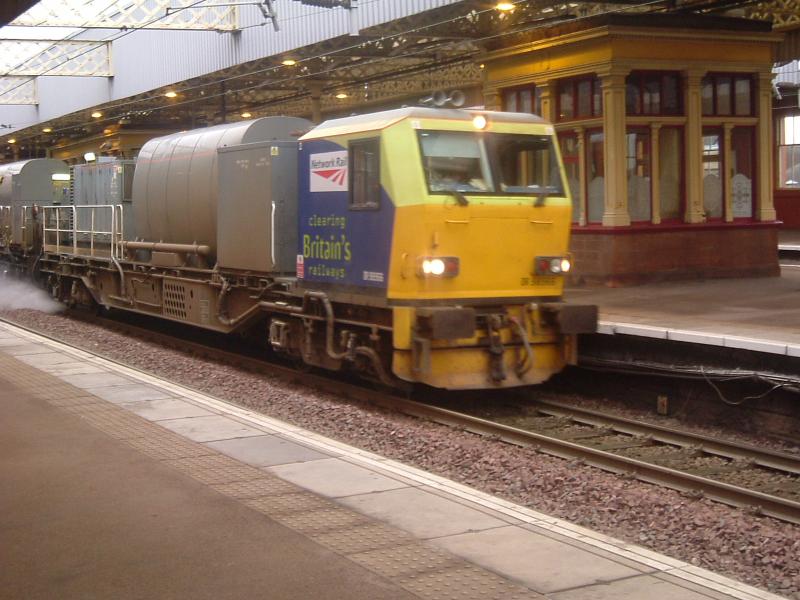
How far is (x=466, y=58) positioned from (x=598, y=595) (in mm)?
17512

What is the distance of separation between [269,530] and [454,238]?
5.08 m

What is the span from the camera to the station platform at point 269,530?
17.8 feet

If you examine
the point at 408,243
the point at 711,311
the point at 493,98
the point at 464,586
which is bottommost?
the point at 464,586

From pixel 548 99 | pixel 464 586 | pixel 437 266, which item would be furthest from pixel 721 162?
pixel 464 586

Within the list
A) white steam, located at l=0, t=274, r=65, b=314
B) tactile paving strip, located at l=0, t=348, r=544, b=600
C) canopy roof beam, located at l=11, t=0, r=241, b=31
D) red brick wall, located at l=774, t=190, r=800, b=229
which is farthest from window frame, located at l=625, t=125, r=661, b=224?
red brick wall, located at l=774, t=190, r=800, b=229

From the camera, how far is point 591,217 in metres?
18.2

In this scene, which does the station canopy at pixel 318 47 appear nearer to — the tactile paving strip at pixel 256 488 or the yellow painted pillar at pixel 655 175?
the yellow painted pillar at pixel 655 175

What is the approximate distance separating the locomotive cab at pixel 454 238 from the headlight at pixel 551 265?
0.6 inches

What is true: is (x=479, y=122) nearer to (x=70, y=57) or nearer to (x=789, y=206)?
(x=70, y=57)

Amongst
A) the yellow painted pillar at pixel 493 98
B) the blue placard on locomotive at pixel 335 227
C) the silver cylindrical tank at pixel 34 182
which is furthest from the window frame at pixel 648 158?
the silver cylindrical tank at pixel 34 182

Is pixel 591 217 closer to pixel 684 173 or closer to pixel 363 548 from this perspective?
pixel 684 173

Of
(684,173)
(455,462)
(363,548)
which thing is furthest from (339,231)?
(684,173)

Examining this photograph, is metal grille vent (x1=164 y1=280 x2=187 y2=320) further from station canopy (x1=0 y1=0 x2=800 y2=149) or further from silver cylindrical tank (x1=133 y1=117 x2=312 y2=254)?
station canopy (x1=0 y1=0 x2=800 y2=149)

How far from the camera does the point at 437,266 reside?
10.6 metres
